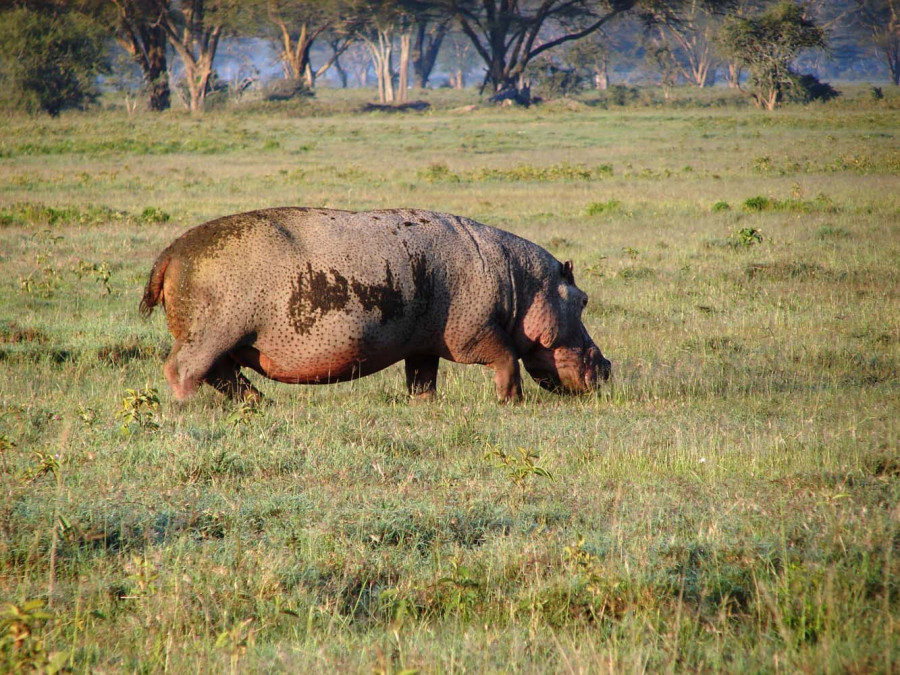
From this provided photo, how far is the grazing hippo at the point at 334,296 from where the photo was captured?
662 centimetres

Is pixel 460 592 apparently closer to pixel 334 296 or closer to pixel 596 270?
pixel 334 296

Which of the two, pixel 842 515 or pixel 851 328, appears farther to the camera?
pixel 851 328

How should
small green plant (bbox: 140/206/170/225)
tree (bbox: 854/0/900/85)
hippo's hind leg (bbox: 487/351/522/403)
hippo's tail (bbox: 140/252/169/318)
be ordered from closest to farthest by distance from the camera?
hippo's tail (bbox: 140/252/169/318)
hippo's hind leg (bbox: 487/351/522/403)
small green plant (bbox: 140/206/170/225)
tree (bbox: 854/0/900/85)

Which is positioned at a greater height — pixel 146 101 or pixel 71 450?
pixel 146 101

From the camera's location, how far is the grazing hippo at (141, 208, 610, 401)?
261 inches

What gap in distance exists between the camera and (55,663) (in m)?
2.76

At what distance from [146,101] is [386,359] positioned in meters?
49.2

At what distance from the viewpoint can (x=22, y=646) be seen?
3057mm

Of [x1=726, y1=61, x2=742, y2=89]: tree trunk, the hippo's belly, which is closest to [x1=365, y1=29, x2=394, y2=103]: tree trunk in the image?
[x1=726, y1=61, x2=742, y2=89]: tree trunk

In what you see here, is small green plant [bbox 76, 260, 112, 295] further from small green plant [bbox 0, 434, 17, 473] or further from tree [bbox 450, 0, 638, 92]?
tree [bbox 450, 0, 638, 92]

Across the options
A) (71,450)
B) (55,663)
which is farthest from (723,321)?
Answer: (55,663)

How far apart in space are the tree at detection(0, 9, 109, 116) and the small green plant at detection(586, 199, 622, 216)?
34.7m

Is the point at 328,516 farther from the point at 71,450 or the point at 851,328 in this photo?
the point at 851,328

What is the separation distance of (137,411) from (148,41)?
166ft
